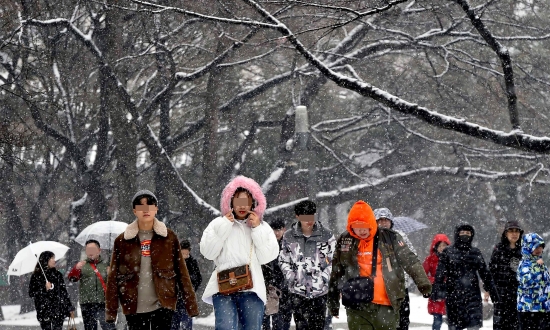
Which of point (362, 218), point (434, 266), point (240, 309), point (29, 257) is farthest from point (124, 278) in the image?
point (29, 257)

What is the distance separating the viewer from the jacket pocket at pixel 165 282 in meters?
6.69

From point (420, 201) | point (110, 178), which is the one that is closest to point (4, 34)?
point (110, 178)

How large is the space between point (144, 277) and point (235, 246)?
0.80 meters

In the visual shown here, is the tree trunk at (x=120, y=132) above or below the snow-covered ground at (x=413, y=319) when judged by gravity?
above

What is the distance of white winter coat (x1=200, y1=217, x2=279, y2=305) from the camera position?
7.05 meters

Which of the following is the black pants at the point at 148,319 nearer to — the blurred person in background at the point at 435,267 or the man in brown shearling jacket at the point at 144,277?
the man in brown shearling jacket at the point at 144,277

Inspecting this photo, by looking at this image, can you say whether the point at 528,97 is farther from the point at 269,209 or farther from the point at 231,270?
the point at 231,270

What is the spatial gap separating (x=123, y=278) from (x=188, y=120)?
21.3m

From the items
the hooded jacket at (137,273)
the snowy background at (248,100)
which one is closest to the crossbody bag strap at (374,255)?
the hooded jacket at (137,273)

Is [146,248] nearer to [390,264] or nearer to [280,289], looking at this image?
[390,264]

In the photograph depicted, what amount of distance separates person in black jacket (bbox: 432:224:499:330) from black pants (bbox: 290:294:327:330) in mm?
2917

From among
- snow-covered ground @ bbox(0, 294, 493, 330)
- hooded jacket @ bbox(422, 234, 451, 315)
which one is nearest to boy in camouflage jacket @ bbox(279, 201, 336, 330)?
hooded jacket @ bbox(422, 234, 451, 315)

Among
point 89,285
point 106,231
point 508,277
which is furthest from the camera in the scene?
point 106,231

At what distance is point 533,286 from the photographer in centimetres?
988
